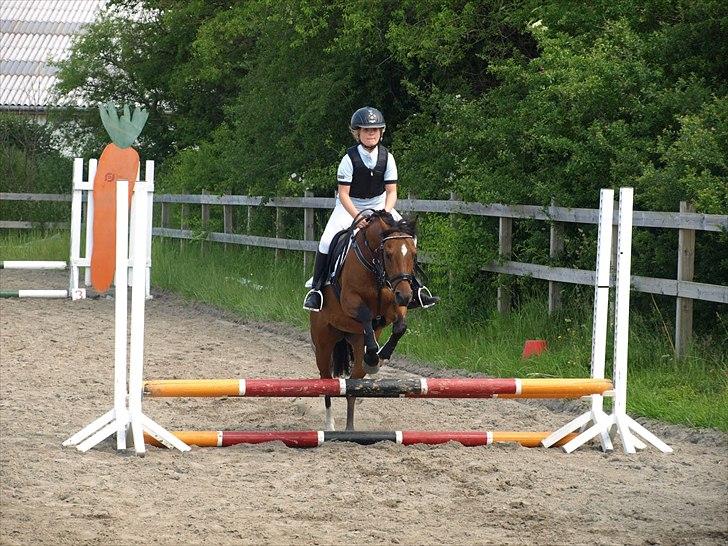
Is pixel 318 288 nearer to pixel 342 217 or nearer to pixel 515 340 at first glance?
pixel 342 217

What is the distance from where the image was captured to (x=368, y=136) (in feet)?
28.6

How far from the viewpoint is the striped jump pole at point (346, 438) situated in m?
7.96

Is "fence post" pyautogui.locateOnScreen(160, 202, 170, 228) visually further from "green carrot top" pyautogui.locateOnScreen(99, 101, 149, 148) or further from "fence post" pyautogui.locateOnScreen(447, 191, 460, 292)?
"fence post" pyautogui.locateOnScreen(447, 191, 460, 292)

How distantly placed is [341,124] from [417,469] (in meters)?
12.2

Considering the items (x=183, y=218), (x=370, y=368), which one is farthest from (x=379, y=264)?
(x=183, y=218)

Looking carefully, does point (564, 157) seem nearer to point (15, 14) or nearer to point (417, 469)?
point (417, 469)

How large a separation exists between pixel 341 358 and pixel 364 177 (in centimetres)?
138

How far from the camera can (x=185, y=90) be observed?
30031 mm

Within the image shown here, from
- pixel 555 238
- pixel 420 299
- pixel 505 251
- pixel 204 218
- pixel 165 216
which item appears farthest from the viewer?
pixel 165 216

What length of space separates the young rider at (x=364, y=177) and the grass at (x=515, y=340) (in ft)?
7.55

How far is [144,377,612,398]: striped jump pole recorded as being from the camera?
7.64 meters

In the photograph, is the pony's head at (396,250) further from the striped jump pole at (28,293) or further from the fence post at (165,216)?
the fence post at (165,216)

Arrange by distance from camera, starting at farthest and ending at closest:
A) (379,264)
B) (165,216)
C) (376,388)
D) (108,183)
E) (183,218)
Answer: (165,216), (183,218), (108,183), (379,264), (376,388)

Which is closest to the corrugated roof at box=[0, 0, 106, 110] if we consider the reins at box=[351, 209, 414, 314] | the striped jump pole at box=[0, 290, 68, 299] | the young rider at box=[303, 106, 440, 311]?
the striped jump pole at box=[0, 290, 68, 299]
